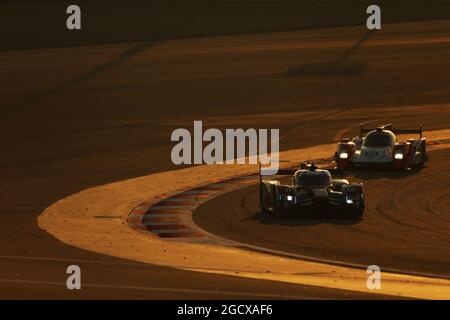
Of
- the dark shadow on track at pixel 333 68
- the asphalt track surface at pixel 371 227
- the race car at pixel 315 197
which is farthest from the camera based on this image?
the dark shadow on track at pixel 333 68

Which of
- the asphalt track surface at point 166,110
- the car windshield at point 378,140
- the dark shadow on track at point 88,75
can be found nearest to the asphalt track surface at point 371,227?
the asphalt track surface at point 166,110

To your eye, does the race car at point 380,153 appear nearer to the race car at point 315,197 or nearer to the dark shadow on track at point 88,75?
the race car at point 315,197

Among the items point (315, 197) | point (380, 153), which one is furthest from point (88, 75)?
point (315, 197)

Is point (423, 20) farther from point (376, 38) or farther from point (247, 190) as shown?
point (247, 190)

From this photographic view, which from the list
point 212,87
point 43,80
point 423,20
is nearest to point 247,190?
point 212,87

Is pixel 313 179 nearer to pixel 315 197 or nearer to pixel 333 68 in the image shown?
pixel 315 197
